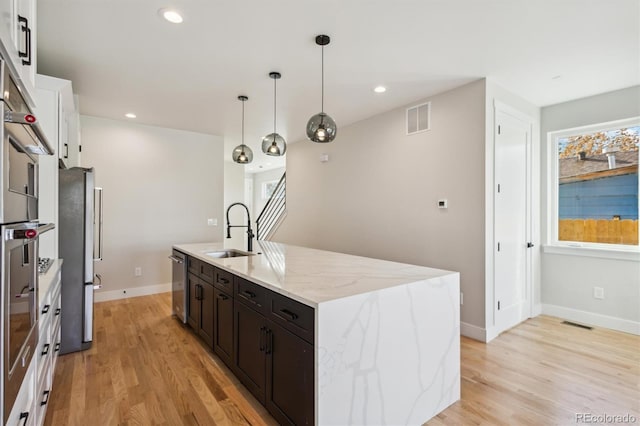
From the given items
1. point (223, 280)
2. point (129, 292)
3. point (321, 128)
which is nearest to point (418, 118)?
point (321, 128)

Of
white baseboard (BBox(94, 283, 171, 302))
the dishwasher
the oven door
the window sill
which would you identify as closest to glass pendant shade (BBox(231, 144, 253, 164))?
the dishwasher

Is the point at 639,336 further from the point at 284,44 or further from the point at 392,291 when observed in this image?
the point at 284,44

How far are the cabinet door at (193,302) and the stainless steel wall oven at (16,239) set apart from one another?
1.84m

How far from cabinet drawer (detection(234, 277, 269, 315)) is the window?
3.96 m

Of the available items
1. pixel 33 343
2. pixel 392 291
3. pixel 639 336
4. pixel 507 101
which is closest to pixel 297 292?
pixel 392 291

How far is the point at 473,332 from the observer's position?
3373 millimetres

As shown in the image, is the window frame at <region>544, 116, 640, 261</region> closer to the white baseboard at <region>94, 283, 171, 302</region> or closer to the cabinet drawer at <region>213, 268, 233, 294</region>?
the cabinet drawer at <region>213, 268, 233, 294</region>

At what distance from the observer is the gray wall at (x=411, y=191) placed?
3.39m

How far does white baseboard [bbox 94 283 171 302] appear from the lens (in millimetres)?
4657

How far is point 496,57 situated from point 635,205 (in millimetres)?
2365

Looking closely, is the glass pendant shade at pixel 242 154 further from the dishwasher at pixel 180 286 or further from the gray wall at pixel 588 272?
the gray wall at pixel 588 272

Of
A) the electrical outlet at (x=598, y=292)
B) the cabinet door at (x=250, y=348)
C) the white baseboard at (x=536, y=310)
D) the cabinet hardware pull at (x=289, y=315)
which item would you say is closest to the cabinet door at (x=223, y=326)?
the cabinet door at (x=250, y=348)

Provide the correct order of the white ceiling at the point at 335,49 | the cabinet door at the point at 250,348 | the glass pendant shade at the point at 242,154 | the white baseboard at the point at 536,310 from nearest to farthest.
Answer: the cabinet door at the point at 250,348, the white ceiling at the point at 335,49, the glass pendant shade at the point at 242,154, the white baseboard at the point at 536,310

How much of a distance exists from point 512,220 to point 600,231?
1129mm
